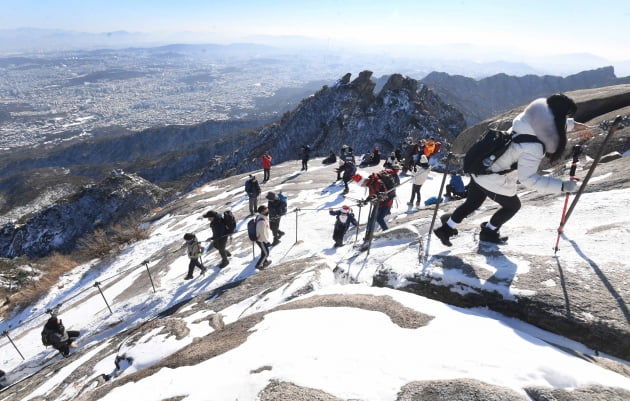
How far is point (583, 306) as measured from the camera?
425 cm

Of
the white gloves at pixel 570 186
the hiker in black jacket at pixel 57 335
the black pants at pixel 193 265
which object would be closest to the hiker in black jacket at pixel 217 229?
the black pants at pixel 193 265

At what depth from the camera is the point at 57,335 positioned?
32.0ft

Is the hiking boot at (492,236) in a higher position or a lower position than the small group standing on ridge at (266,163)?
higher

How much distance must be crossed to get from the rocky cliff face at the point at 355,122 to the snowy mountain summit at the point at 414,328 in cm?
4422

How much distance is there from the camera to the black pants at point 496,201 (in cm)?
564

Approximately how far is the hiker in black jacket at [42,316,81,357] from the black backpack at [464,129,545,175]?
1208cm

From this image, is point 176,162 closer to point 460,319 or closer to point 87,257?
point 87,257

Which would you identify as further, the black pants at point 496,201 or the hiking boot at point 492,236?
the hiking boot at point 492,236

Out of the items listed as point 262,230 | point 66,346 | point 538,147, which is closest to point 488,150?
point 538,147

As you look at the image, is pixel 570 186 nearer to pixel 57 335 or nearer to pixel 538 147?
pixel 538 147

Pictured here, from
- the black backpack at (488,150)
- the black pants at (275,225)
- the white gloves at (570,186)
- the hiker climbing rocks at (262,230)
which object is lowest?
the black pants at (275,225)

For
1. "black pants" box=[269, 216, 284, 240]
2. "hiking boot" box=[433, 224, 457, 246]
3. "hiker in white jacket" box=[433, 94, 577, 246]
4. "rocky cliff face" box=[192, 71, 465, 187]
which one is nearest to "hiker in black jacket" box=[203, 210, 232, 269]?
"black pants" box=[269, 216, 284, 240]

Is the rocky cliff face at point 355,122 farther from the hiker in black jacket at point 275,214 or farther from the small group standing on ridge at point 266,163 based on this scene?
the hiker in black jacket at point 275,214

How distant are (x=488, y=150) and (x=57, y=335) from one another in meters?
12.6
